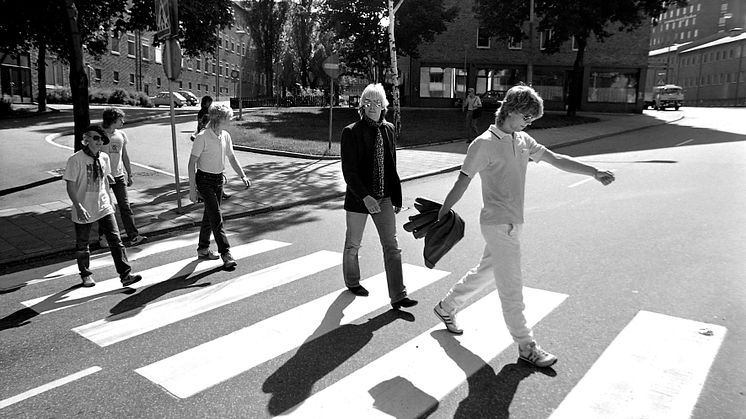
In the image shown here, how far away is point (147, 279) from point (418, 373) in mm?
3611

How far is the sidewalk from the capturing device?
7586 mm

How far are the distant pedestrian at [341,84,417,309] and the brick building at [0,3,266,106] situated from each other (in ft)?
93.0

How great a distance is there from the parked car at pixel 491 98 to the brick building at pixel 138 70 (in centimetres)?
1844

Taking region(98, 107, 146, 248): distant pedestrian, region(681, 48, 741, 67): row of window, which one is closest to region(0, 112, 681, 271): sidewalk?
region(98, 107, 146, 248): distant pedestrian

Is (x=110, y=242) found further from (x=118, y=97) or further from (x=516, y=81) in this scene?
(x=118, y=97)

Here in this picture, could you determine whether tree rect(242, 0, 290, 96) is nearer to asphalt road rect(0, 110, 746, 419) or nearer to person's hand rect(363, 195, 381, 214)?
asphalt road rect(0, 110, 746, 419)

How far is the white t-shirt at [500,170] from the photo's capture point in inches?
148

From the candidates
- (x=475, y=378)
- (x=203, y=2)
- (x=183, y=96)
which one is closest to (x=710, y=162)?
(x=475, y=378)

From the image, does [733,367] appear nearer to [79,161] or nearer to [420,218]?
[420,218]

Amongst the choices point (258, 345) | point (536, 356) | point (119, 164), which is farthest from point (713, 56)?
point (258, 345)

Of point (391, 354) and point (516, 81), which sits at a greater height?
point (516, 81)

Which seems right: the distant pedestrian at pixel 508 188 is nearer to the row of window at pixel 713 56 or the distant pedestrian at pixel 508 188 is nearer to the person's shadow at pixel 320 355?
the person's shadow at pixel 320 355

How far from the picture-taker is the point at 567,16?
96.1ft

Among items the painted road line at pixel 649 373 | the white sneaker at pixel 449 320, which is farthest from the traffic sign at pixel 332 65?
the painted road line at pixel 649 373
